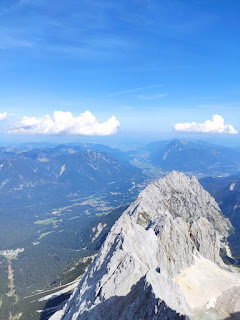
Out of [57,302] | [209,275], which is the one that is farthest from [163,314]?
[57,302]

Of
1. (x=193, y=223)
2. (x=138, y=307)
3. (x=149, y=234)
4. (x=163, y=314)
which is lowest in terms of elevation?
(x=193, y=223)

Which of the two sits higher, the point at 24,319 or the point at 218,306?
the point at 218,306

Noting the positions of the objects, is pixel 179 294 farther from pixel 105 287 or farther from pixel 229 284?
pixel 229 284

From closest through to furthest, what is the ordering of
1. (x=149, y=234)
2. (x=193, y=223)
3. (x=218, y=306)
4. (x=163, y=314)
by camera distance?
(x=163, y=314) → (x=218, y=306) → (x=149, y=234) → (x=193, y=223)

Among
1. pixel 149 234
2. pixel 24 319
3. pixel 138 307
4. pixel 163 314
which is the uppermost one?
pixel 163 314

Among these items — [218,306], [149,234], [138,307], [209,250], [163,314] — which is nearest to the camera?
[163,314]

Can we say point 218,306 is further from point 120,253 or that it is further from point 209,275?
point 120,253

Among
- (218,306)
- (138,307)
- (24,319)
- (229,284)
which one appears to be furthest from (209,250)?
(24,319)

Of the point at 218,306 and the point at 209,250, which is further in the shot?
the point at 209,250

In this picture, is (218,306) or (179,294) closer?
(179,294)
